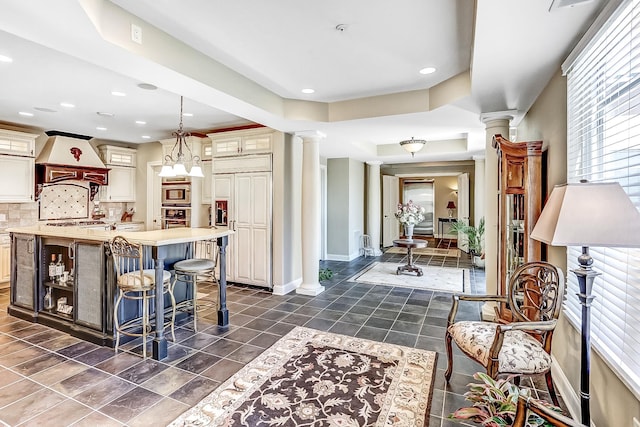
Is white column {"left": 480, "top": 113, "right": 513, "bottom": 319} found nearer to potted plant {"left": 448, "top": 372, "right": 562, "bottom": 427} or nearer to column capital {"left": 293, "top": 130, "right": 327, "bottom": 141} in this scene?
column capital {"left": 293, "top": 130, "right": 327, "bottom": 141}

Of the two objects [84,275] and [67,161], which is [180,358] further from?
[67,161]

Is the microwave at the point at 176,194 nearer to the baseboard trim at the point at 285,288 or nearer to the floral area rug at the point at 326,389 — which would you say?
the baseboard trim at the point at 285,288

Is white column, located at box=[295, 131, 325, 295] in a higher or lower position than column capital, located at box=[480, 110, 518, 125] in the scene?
lower

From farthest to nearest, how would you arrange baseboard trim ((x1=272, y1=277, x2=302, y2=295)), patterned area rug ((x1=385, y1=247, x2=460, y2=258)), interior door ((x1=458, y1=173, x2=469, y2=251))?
interior door ((x1=458, y1=173, x2=469, y2=251))
patterned area rug ((x1=385, y1=247, x2=460, y2=258))
baseboard trim ((x1=272, y1=277, x2=302, y2=295))

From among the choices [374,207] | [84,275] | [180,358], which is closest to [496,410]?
[180,358]

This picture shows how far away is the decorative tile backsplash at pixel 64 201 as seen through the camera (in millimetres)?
6062

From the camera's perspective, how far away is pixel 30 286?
3842 millimetres

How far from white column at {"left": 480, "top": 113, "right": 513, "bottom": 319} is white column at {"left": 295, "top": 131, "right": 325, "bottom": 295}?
7.47ft

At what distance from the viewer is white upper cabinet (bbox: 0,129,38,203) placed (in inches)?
204

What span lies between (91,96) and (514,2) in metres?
4.45

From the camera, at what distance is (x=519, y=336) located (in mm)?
2195

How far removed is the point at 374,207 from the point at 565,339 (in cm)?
643

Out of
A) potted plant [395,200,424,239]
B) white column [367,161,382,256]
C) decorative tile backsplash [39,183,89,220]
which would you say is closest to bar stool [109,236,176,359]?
decorative tile backsplash [39,183,89,220]

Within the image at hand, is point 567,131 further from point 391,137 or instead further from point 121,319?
point 121,319
